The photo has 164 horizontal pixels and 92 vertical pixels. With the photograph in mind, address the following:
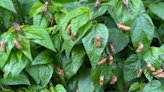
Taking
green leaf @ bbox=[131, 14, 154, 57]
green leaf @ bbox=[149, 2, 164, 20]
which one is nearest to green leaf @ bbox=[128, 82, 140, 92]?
green leaf @ bbox=[131, 14, 154, 57]

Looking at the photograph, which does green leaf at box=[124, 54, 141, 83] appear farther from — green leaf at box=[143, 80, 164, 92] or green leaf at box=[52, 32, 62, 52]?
green leaf at box=[52, 32, 62, 52]

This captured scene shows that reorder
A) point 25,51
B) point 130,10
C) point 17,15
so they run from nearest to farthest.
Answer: point 130,10, point 25,51, point 17,15

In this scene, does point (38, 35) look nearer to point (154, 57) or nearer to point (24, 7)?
point (24, 7)

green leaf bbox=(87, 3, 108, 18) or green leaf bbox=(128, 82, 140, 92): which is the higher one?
green leaf bbox=(87, 3, 108, 18)

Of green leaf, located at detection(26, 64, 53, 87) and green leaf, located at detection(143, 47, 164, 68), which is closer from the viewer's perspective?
green leaf, located at detection(143, 47, 164, 68)

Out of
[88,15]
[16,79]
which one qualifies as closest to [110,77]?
[88,15]

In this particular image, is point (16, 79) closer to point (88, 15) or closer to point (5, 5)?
point (5, 5)
